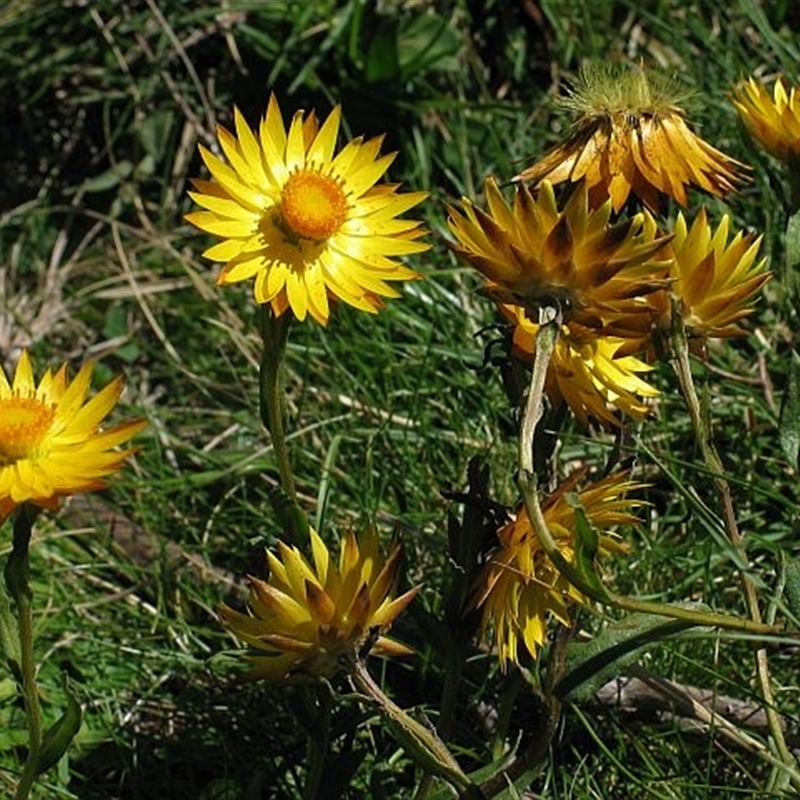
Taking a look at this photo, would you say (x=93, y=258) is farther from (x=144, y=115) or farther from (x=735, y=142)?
(x=735, y=142)

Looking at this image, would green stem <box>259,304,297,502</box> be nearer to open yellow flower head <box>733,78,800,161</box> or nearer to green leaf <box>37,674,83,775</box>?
green leaf <box>37,674,83,775</box>

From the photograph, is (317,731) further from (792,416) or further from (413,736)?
(792,416)

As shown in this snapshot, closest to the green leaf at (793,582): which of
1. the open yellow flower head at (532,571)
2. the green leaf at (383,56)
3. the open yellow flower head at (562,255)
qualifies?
the open yellow flower head at (532,571)

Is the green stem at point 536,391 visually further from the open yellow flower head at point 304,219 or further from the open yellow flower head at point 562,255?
the open yellow flower head at point 304,219

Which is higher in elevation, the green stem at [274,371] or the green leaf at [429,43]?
the green leaf at [429,43]

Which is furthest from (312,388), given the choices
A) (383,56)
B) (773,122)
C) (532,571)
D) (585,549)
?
(585,549)

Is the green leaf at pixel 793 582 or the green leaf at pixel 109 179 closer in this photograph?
the green leaf at pixel 793 582
